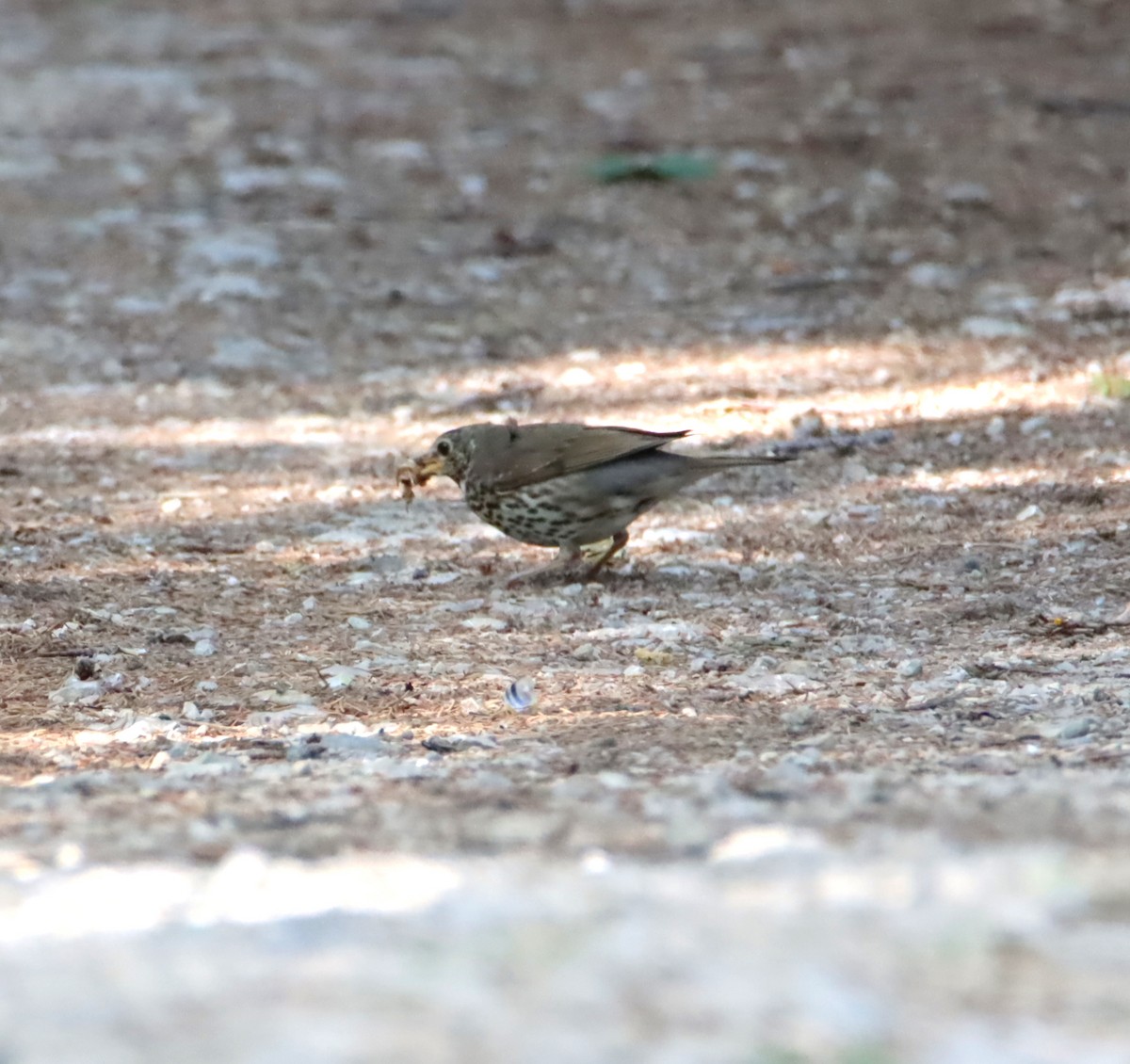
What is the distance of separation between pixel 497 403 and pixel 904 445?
1675 millimetres

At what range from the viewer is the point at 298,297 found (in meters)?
→ 9.41

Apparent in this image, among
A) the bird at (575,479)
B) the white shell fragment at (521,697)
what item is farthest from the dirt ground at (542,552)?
the bird at (575,479)

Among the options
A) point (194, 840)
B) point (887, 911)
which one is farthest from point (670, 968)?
point (194, 840)

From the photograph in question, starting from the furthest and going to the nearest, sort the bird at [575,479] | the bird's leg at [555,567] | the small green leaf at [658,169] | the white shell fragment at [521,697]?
the small green leaf at [658,169] → the bird's leg at [555,567] → the bird at [575,479] → the white shell fragment at [521,697]

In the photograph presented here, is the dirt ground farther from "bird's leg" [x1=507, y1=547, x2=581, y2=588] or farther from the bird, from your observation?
the bird

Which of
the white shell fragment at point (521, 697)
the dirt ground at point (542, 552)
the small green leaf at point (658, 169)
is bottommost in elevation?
the white shell fragment at point (521, 697)

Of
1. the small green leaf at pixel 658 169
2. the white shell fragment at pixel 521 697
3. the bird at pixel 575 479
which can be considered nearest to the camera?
the white shell fragment at pixel 521 697

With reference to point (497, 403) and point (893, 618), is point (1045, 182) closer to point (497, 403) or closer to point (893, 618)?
point (497, 403)

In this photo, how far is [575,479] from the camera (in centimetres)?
594

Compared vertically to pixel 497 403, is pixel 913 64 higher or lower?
higher

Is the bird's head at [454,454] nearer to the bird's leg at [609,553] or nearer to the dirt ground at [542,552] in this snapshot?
the dirt ground at [542,552]

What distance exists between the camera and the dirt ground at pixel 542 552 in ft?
9.05

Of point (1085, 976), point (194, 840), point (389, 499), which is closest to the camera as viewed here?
point (1085, 976)

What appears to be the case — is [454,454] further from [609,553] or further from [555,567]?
[609,553]
